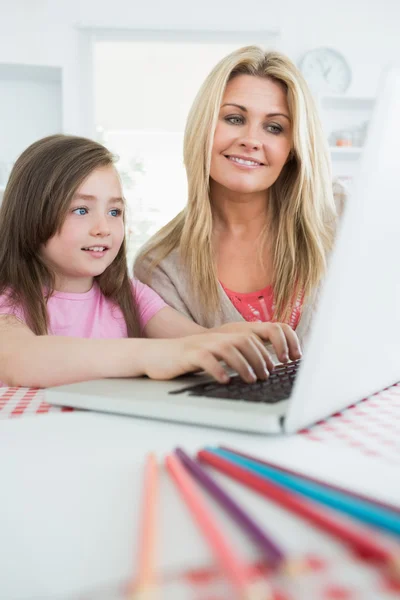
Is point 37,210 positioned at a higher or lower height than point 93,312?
higher

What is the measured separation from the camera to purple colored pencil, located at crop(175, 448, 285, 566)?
0.25 metres

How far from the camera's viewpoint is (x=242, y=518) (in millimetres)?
293

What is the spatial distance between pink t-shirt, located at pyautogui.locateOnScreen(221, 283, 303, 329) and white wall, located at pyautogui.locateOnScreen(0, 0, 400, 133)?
2704 mm

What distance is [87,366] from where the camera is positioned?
0.79 m

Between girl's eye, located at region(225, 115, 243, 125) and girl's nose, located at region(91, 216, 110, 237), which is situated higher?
girl's eye, located at region(225, 115, 243, 125)

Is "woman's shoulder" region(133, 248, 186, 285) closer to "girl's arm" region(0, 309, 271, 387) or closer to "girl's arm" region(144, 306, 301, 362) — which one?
"girl's arm" region(144, 306, 301, 362)

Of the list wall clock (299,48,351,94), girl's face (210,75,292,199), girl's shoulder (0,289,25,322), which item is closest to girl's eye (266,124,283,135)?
girl's face (210,75,292,199)

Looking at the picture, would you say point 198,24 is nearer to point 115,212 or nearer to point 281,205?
point 281,205

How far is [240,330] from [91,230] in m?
0.48

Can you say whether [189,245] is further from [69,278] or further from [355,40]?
[355,40]

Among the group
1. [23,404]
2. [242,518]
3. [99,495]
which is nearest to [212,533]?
[242,518]

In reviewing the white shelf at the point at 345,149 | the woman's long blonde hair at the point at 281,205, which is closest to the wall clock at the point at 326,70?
the white shelf at the point at 345,149

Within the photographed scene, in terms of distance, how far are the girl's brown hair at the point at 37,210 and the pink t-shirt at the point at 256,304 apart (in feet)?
0.85

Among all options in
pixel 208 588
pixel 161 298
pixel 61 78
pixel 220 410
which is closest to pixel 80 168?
pixel 161 298
